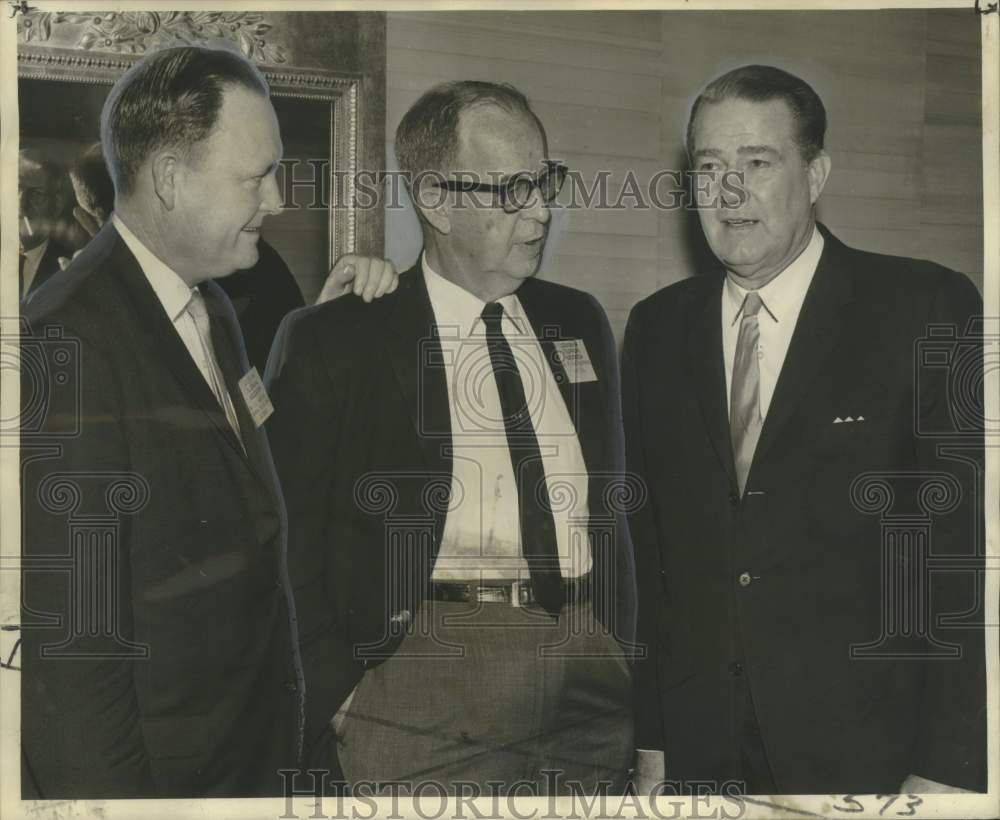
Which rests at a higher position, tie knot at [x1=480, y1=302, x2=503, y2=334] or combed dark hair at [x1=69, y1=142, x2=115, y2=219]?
combed dark hair at [x1=69, y1=142, x2=115, y2=219]

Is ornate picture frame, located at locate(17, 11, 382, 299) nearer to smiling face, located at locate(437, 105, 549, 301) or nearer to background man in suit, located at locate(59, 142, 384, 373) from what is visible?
background man in suit, located at locate(59, 142, 384, 373)

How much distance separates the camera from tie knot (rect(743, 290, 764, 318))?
2.27 meters

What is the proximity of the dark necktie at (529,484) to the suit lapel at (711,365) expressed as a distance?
33 centimetres

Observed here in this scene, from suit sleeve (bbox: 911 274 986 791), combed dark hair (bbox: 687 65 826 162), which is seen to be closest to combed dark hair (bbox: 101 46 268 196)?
combed dark hair (bbox: 687 65 826 162)

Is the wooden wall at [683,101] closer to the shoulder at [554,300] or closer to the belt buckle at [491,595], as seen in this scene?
the shoulder at [554,300]

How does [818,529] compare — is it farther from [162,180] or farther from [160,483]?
[162,180]

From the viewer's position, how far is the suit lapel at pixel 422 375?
221 cm

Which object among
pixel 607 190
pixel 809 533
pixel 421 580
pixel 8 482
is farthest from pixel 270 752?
pixel 607 190

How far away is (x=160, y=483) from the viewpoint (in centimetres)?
213

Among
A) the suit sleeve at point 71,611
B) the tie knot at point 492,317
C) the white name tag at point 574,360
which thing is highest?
the tie knot at point 492,317

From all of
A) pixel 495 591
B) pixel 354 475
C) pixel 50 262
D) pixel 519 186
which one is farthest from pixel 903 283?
pixel 50 262

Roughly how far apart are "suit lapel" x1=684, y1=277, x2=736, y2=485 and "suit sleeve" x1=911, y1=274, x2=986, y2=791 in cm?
40

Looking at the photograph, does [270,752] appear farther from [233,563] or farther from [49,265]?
[49,265]

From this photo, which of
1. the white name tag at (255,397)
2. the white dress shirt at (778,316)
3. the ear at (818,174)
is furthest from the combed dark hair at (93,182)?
the ear at (818,174)
